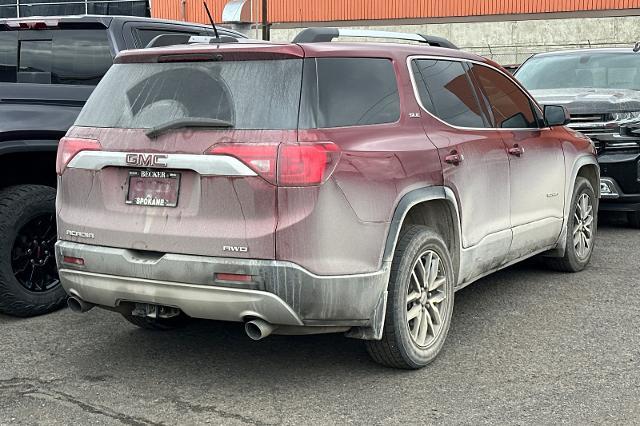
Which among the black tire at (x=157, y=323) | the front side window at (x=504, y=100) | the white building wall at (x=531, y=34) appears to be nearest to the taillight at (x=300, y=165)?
the black tire at (x=157, y=323)

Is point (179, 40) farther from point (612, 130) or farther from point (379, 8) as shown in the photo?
point (379, 8)

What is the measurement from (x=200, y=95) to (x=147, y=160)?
0.41 metres

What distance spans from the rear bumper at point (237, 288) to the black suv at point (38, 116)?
1.53 metres

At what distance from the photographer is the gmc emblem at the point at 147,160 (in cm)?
398

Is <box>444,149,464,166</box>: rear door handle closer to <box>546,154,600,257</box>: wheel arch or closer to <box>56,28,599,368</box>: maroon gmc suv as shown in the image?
<box>56,28,599,368</box>: maroon gmc suv

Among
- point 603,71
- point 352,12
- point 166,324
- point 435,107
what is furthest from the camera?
point 352,12

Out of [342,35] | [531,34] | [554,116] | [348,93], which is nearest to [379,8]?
[531,34]

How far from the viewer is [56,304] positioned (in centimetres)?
569

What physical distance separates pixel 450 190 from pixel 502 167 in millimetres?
785

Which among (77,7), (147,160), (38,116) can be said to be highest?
(77,7)

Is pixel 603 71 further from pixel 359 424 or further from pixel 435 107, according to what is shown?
pixel 359 424

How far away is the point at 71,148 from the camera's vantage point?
4.36 meters

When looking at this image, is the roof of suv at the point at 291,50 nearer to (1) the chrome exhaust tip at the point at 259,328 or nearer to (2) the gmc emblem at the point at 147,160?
(2) the gmc emblem at the point at 147,160

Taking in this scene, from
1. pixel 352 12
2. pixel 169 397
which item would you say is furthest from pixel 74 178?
pixel 352 12
